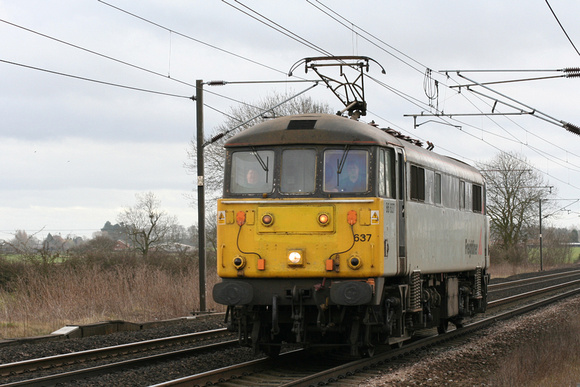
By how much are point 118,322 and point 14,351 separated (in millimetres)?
3585

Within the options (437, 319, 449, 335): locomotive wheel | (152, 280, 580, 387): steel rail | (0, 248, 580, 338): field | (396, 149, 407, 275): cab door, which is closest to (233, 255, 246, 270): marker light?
(152, 280, 580, 387): steel rail

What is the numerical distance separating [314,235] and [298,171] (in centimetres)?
Answer: 98

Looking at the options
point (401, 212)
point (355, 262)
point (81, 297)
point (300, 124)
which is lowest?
point (81, 297)

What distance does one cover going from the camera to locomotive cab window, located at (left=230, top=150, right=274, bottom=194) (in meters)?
11.4

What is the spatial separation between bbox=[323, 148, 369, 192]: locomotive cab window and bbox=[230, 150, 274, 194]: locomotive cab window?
81 centimetres

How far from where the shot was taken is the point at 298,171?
11.4 meters

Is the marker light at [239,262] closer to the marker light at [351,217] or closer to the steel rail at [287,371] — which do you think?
the steel rail at [287,371]

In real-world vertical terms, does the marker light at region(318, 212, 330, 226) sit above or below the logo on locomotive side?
above

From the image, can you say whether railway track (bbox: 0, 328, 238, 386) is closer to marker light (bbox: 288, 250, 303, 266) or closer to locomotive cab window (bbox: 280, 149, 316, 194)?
marker light (bbox: 288, 250, 303, 266)

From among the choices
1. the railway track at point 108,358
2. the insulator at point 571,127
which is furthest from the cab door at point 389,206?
the insulator at point 571,127

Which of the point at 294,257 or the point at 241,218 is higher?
the point at 241,218

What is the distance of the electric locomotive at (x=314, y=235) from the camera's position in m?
10.9

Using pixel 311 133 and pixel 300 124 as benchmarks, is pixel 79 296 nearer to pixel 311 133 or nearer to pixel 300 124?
pixel 300 124

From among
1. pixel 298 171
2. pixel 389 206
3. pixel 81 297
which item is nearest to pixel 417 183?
pixel 389 206
